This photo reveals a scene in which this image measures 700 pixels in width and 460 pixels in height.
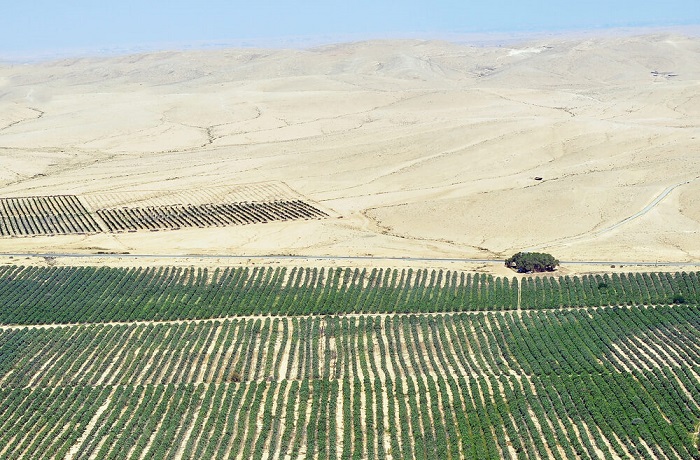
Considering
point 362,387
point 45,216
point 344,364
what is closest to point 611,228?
point 344,364

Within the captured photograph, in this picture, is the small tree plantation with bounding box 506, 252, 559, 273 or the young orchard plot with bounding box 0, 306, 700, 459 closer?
the young orchard plot with bounding box 0, 306, 700, 459

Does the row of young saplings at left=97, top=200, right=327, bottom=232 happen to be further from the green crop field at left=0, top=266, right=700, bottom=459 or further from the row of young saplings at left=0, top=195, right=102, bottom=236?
the green crop field at left=0, top=266, right=700, bottom=459

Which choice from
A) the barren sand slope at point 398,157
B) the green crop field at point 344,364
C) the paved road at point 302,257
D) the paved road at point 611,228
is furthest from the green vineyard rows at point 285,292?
the paved road at point 611,228

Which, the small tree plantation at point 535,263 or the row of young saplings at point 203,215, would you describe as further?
the row of young saplings at point 203,215

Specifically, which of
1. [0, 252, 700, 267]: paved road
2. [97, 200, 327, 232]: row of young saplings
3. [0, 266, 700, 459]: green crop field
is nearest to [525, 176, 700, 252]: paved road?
[0, 252, 700, 267]: paved road

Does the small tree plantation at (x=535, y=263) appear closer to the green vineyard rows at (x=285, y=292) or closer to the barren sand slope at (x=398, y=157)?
the green vineyard rows at (x=285, y=292)

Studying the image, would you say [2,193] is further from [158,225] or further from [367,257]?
[367,257]

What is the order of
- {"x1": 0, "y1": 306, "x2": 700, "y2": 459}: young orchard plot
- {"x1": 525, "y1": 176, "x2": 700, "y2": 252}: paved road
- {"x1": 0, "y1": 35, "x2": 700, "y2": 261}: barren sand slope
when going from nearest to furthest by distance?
{"x1": 0, "y1": 306, "x2": 700, "y2": 459}: young orchard plot < {"x1": 525, "y1": 176, "x2": 700, "y2": 252}: paved road < {"x1": 0, "y1": 35, "x2": 700, "y2": 261}: barren sand slope

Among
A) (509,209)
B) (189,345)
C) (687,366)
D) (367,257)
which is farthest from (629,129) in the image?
(189,345)
